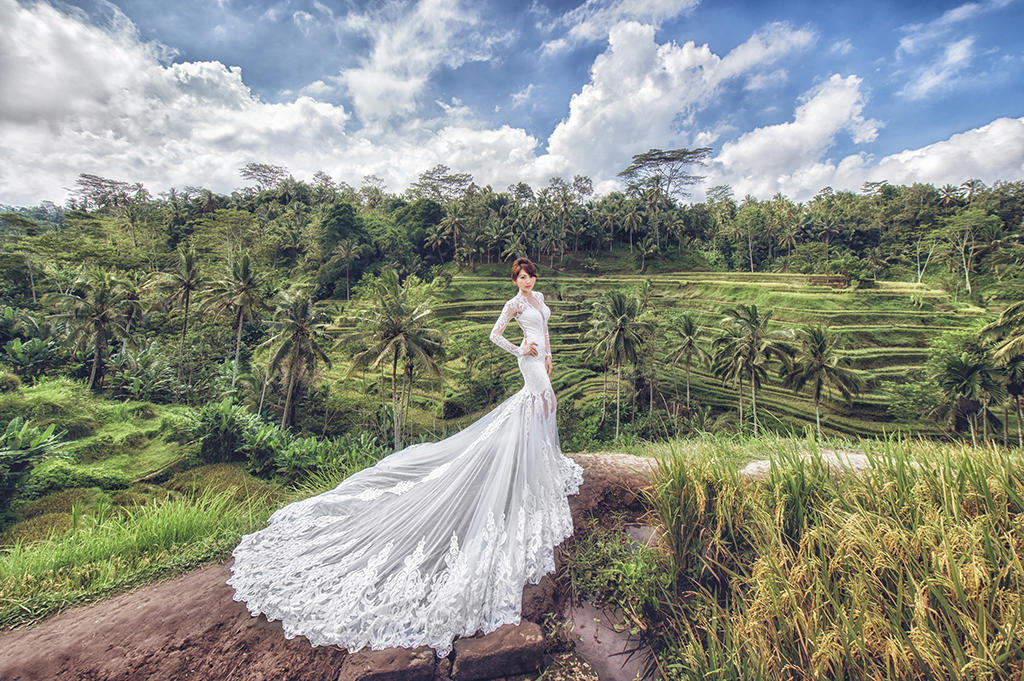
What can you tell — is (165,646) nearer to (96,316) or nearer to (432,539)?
(432,539)

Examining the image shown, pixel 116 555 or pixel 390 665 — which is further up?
pixel 116 555

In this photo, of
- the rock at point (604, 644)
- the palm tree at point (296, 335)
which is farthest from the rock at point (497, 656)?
the palm tree at point (296, 335)

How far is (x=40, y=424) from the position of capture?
17.2 m

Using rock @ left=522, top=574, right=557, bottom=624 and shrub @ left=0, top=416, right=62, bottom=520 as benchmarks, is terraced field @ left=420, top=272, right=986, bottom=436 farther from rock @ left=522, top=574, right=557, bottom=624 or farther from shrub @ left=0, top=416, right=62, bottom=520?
rock @ left=522, top=574, right=557, bottom=624

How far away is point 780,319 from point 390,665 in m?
38.5

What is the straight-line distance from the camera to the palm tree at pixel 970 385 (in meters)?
20.0

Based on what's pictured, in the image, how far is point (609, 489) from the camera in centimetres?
383

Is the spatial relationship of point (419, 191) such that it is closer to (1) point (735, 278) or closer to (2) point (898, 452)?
(1) point (735, 278)

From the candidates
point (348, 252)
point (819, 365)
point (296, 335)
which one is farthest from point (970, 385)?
point (348, 252)

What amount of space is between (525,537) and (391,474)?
1.39 meters

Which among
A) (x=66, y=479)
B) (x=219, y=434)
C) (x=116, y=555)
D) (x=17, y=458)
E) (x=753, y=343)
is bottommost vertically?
(x=66, y=479)

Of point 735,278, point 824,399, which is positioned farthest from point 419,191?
point 824,399

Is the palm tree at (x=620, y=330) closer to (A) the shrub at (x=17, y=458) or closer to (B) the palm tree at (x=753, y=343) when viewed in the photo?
(B) the palm tree at (x=753, y=343)

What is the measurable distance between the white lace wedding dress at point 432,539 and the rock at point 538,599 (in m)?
0.08
